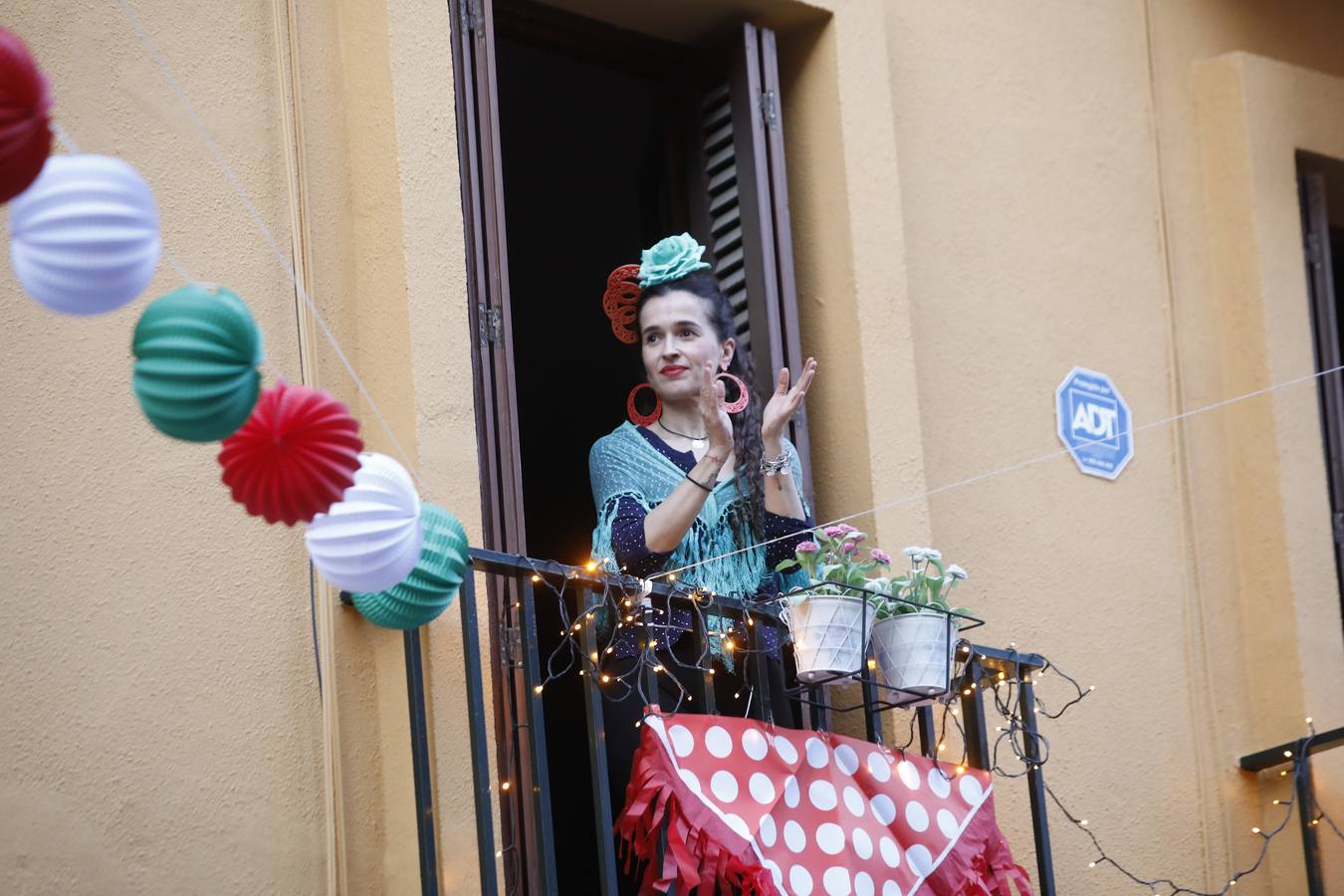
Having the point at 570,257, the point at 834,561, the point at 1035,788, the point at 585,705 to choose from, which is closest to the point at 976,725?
the point at 1035,788

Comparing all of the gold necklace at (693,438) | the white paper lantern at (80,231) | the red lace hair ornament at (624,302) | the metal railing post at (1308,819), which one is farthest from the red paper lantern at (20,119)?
the metal railing post at (1308,819)

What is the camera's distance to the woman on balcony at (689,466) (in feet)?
17.1

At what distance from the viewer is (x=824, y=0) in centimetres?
635

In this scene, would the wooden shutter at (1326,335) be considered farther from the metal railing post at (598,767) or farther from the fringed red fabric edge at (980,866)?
the metal railing post at (598,767)

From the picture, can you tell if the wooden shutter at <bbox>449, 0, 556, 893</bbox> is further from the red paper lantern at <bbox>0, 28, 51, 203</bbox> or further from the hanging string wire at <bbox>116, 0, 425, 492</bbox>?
the red paper lantern at <bbox>0, 28, 51, 203</bbox>

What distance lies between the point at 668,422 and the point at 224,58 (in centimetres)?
146

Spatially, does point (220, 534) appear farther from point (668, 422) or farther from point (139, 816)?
point (668, 422)

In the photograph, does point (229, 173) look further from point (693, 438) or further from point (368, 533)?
point (368, 533)

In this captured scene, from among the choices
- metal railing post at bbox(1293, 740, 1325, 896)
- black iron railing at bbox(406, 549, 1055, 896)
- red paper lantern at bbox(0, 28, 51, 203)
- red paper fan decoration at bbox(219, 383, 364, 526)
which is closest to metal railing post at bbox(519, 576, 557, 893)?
black iron railing at bbox(406, 549, 1055, 896)

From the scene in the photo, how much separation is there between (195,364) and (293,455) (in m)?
0.22

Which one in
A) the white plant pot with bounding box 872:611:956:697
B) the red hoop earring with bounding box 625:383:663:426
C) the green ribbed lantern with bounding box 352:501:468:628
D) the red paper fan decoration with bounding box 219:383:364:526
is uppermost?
the red hoop earring with bounding box 625:383:663:426

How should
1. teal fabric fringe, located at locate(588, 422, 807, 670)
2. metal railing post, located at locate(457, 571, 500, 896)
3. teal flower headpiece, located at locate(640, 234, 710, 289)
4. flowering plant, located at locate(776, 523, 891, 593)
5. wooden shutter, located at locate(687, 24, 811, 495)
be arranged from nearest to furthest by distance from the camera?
metal railing post, located at locate(457, 571, 500, 896) → flowering plant, located at locate(776, 523, 891, 593) → teal fabric fringe, located at locate(588, 422, 807, 670) → teal flower headpiece, located at locate(640, 234, 710, 289) → wooden shutter, located at locate(687, 24, 811, 495)

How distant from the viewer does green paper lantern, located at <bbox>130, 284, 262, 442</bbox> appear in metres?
3.39

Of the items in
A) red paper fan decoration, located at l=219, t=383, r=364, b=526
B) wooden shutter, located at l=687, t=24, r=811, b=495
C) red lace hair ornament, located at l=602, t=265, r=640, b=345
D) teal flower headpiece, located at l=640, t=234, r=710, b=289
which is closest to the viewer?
red paper fan decoration, located at l=219, t=383, r=364, b=526
